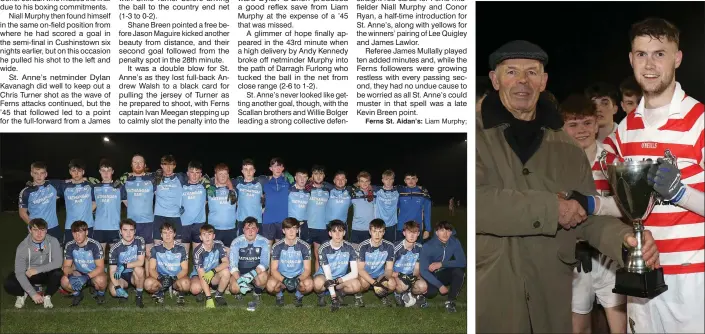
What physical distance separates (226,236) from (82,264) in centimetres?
95

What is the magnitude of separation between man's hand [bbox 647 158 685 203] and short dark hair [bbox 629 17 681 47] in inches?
22.4

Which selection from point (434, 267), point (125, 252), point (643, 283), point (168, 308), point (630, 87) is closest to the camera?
point (643, 283)

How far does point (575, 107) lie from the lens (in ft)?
9.37

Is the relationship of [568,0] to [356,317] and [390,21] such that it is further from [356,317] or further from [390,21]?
[356,317]

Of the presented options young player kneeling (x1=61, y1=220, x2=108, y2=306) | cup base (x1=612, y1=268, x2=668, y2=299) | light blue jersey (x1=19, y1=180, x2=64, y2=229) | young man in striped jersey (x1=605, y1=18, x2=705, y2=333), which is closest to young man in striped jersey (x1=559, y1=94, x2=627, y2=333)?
young man in striped jersey (x1=605, y1=18, x2=705, y2=333)

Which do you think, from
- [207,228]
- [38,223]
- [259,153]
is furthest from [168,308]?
[259,153]

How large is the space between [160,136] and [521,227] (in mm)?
2735

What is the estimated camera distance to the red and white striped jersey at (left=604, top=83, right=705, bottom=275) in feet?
7.79

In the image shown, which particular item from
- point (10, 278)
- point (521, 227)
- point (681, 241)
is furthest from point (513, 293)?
point (10, 278)

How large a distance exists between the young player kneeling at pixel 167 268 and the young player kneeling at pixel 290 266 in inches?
22.9

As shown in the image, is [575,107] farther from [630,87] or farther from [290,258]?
[290,258]

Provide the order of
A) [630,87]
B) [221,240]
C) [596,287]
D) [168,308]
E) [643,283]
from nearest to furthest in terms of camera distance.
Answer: [643,283] < [630,87] < [596,287] < [168,308] < [221,240]

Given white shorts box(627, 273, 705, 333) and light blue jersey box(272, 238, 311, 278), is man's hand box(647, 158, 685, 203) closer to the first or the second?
white shorts box(627, 273, 705, 333)

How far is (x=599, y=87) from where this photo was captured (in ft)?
9.24
